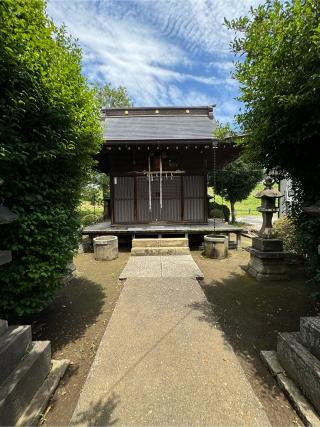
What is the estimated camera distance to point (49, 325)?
3.74m

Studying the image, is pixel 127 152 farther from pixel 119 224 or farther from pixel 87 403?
pixel 87 403

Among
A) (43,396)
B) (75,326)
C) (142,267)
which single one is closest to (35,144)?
(43,396)

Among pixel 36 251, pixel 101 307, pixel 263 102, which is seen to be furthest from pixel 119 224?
pixel 263 102

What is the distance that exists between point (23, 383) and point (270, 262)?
5.48 meters

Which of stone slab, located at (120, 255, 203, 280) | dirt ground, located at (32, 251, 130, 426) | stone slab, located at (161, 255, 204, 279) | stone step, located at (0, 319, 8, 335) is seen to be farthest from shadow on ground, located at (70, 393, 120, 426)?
stone slab, located at (161, 255, 204, 279)

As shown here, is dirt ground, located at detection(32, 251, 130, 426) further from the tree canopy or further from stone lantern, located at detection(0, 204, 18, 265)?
the tree canopy

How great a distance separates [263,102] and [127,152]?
7278mm

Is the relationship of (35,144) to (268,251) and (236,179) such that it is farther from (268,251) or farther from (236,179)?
(236,179)

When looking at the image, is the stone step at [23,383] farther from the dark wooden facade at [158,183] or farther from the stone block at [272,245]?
the dark wooden facade at [158,183]

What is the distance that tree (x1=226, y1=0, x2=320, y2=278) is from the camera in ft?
7.98

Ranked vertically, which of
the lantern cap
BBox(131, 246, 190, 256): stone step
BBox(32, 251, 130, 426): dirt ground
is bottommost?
BBox(32, 251, 130, 426): dirt ground

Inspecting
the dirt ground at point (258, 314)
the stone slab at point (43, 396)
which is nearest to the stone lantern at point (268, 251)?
the dirt ground at point (258, 314)

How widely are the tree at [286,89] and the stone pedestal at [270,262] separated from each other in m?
2.37

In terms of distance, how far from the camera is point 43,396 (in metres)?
2.34
